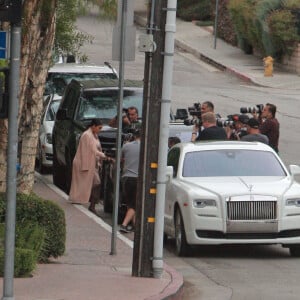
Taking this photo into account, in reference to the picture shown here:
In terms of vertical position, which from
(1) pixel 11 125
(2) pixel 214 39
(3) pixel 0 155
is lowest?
(2) pixel 214 39

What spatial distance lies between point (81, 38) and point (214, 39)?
2436 centimetres

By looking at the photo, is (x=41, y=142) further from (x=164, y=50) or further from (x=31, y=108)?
(x=164, y=50)

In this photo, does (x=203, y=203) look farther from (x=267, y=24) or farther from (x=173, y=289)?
(x=267, y=24)

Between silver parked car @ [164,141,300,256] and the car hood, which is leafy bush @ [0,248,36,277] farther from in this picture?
the car hood

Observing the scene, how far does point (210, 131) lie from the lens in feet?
62.7

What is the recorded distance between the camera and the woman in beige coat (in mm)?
19953

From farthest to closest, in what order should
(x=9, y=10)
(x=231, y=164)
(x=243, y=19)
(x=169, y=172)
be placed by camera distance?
(x=243, y=19) → (x=231, y=164) → (x=169, y=172) → (x=9, y=10)

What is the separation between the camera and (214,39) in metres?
53.4

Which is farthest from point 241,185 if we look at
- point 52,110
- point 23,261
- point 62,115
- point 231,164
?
point 52,110

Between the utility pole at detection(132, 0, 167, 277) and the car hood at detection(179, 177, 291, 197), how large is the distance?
241cm

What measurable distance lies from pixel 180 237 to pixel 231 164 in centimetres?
155

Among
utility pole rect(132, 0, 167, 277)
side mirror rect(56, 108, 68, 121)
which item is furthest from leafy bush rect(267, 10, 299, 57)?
utility pole rect(132, 0, 167, 277)

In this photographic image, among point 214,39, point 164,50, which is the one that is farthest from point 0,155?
point 214,39

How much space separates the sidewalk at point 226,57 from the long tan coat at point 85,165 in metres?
23.8
